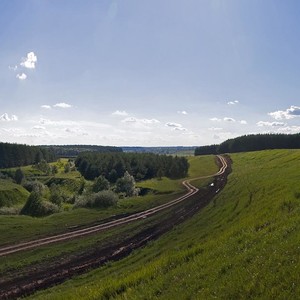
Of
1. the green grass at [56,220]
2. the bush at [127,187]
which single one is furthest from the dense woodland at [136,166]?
the green grass at [56,220]

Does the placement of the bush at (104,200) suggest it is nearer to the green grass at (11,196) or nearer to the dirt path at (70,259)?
the dirt path at (70,259)

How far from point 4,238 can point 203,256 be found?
2964cm

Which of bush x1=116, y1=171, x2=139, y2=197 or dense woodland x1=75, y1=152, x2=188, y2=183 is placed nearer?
bush x1=116, y1=171, x2=139, y2=197

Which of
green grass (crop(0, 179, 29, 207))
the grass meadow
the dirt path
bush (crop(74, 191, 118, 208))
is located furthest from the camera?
green grass (crop(0, 179, 29, 207))

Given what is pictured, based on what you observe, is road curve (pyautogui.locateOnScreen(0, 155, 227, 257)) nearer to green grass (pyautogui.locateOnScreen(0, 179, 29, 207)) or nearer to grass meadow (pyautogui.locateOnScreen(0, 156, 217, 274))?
grass meadow (pyautogui.locateOnScreen(0, 156, 217, 274))

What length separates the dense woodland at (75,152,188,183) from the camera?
132m

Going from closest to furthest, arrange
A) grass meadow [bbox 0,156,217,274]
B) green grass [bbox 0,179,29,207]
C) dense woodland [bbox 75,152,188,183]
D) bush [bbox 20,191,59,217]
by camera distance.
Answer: grass meadow [bbox 0,156,217,274]
bush [bbox 20,191,59,217]
green grass [bbox 0,179,29,207]
dense woodland [bbox 75,152,188,183]

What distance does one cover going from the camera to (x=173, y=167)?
131m

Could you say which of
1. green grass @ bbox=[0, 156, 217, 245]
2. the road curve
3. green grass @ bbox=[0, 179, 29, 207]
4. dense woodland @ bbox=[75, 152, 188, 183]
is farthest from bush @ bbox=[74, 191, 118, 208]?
dense woodland @ bbox=[75, 152, 188, 183]

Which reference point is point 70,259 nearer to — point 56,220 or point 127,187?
point 56,220

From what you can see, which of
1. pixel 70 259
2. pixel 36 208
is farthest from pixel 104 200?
pixel 70 259

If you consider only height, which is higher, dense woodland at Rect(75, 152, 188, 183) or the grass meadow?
dense woodland at Rect(75, 152, 188, 183)

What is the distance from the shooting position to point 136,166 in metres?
146

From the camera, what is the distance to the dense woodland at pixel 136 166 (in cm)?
13162
